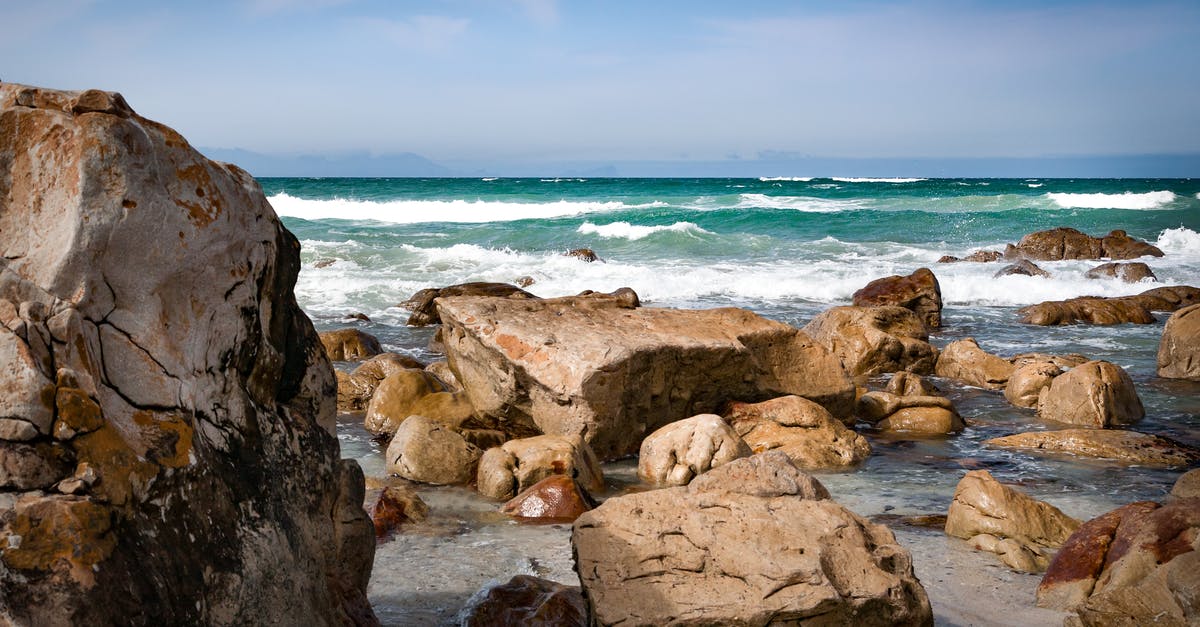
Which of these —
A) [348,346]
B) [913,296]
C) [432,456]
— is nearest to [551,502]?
[432,456]

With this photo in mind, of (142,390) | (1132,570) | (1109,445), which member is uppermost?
(142,390)

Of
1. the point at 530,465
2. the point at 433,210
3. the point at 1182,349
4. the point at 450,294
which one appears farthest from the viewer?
the point at 433,210

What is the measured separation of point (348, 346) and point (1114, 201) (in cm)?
4810

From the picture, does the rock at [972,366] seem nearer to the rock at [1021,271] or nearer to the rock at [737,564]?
the rock at [737,564]

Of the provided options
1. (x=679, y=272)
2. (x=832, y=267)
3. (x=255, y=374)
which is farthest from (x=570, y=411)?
(x=832, y=267)

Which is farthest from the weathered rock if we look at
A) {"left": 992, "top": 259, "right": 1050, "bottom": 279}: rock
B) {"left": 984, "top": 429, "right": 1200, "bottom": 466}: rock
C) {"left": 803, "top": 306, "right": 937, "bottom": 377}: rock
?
{"left": 992, "top": 259, "right": 1050, "bottom": 279}: rock

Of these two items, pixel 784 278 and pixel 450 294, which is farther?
pixel 784 278

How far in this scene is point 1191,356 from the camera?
37.2 ft

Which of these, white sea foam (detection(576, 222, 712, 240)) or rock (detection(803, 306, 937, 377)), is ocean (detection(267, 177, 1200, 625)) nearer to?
white sea foam (detection(576, 222, 712, 240))

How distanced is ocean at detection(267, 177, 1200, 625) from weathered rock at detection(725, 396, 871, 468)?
240 millimetres

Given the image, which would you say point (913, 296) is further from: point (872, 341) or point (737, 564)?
point (737, 564)

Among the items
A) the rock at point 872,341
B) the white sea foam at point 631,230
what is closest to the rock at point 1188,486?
the rock at point 872,341

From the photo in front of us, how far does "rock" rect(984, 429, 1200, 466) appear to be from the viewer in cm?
811

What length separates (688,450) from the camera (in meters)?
7.18
